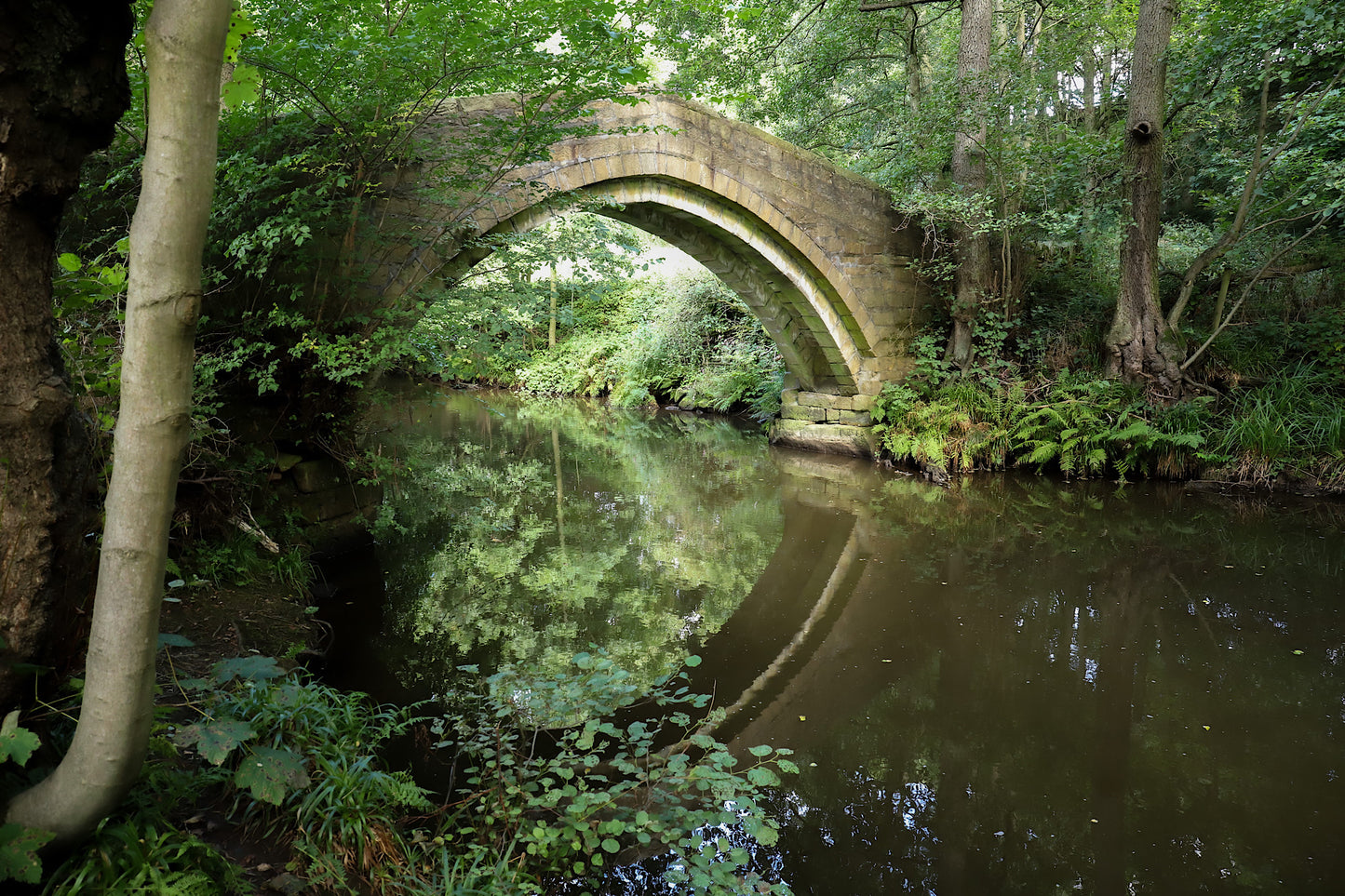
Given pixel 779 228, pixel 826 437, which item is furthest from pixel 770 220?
pixel 826 437

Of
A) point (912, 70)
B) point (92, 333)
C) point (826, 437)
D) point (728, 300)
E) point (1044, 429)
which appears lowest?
point (826, 437)

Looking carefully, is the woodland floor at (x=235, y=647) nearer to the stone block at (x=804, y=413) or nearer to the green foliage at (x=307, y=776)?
the green foliage at (x=307, y=776)

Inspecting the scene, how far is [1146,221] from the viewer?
22.4 ft

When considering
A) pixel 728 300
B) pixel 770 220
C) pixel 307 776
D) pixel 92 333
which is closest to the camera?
pixel 307 776

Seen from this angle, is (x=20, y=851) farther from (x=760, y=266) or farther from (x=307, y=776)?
(x=760, y=266)

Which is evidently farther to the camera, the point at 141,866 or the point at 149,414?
the point at 141,866

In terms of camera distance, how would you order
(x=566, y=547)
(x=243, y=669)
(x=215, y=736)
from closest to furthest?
(x=215, y=736) → (x=243, y=669) → (x=566, y=547)

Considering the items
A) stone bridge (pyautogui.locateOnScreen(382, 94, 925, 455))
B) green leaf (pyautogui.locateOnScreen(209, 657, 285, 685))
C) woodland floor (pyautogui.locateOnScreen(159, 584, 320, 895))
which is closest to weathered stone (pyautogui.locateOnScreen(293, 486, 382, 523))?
woodland floor (pyautogui.locateOnScreen(159, 584, 320, 895))

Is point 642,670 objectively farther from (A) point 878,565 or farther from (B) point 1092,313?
(B) point 1092,313

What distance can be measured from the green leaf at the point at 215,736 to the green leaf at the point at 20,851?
0.30 meters

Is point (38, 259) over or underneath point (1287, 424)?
over

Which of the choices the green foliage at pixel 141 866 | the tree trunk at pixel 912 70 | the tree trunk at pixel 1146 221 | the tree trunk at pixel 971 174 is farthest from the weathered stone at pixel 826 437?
the green foliage at pixel 141 866

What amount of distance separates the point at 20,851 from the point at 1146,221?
8070 millimetres

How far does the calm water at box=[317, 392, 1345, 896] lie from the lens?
2.24 m
